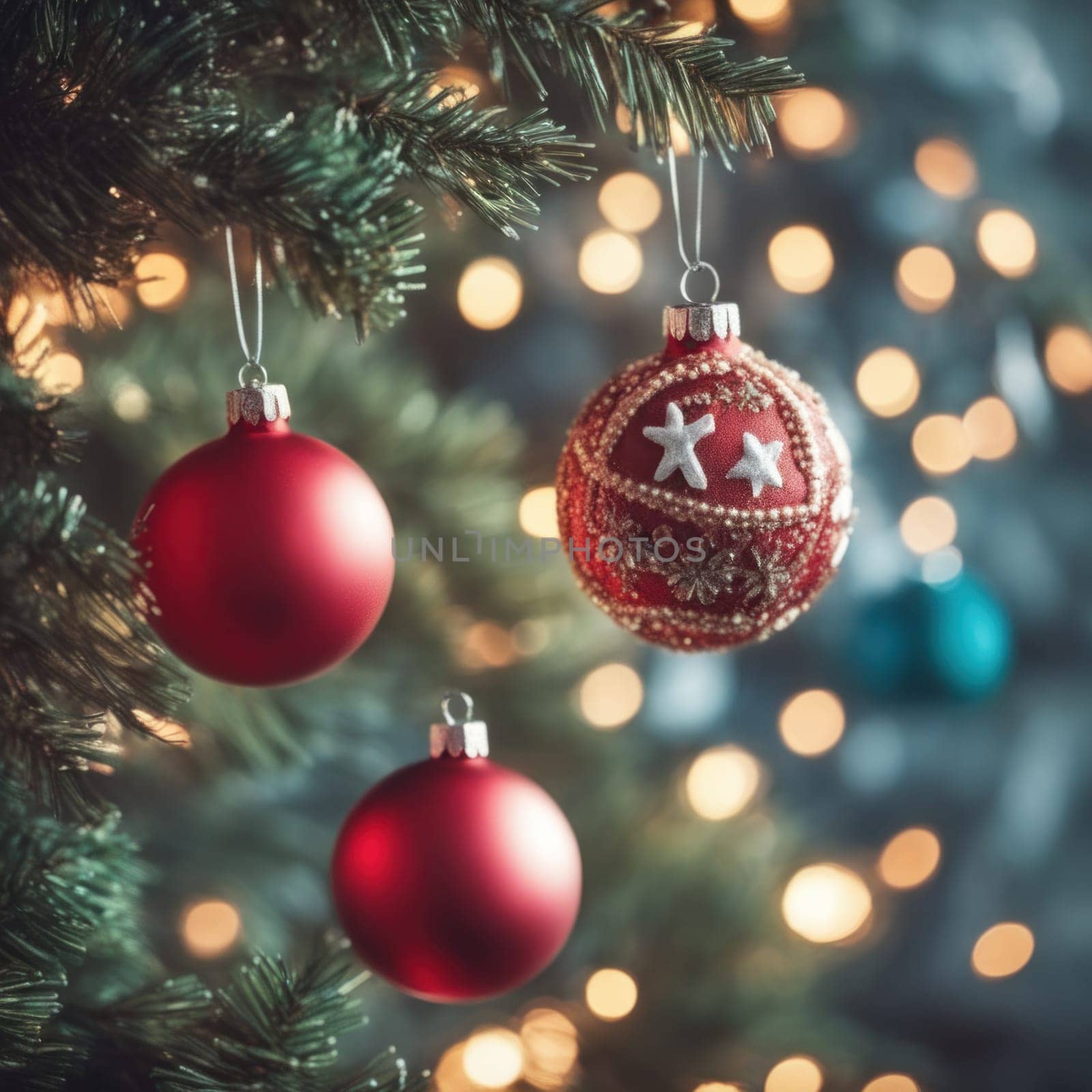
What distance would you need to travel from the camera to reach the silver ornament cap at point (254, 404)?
1.92ft

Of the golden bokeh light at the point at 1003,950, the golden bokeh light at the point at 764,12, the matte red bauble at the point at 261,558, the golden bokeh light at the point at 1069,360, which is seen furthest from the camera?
the golden bokeh light at the point at 1003,950

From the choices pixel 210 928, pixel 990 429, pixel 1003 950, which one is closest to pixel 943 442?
pixel 990 429

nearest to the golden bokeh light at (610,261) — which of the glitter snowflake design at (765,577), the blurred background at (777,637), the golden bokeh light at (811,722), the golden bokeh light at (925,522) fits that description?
the blurred background at (777,637)

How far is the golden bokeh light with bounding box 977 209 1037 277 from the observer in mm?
1162

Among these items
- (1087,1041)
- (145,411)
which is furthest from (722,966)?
(145,411)

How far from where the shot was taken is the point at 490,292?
3.84 ft

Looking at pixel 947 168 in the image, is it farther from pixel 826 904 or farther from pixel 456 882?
pixel 456 882

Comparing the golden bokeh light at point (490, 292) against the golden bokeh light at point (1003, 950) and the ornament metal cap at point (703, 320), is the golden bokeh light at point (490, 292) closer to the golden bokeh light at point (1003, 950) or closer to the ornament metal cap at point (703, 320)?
the ornament metal cap at point (703, 320)

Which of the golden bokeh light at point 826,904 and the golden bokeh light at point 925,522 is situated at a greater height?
the golden bokeh light at point 925,522

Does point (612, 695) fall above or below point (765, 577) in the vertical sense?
above

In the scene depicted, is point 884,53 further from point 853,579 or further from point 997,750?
point 997,750

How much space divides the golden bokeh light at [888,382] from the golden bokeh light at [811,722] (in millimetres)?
350

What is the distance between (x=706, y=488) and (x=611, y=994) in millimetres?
761

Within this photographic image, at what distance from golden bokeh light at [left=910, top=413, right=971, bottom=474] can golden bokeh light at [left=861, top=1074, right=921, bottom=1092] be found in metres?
0.72
